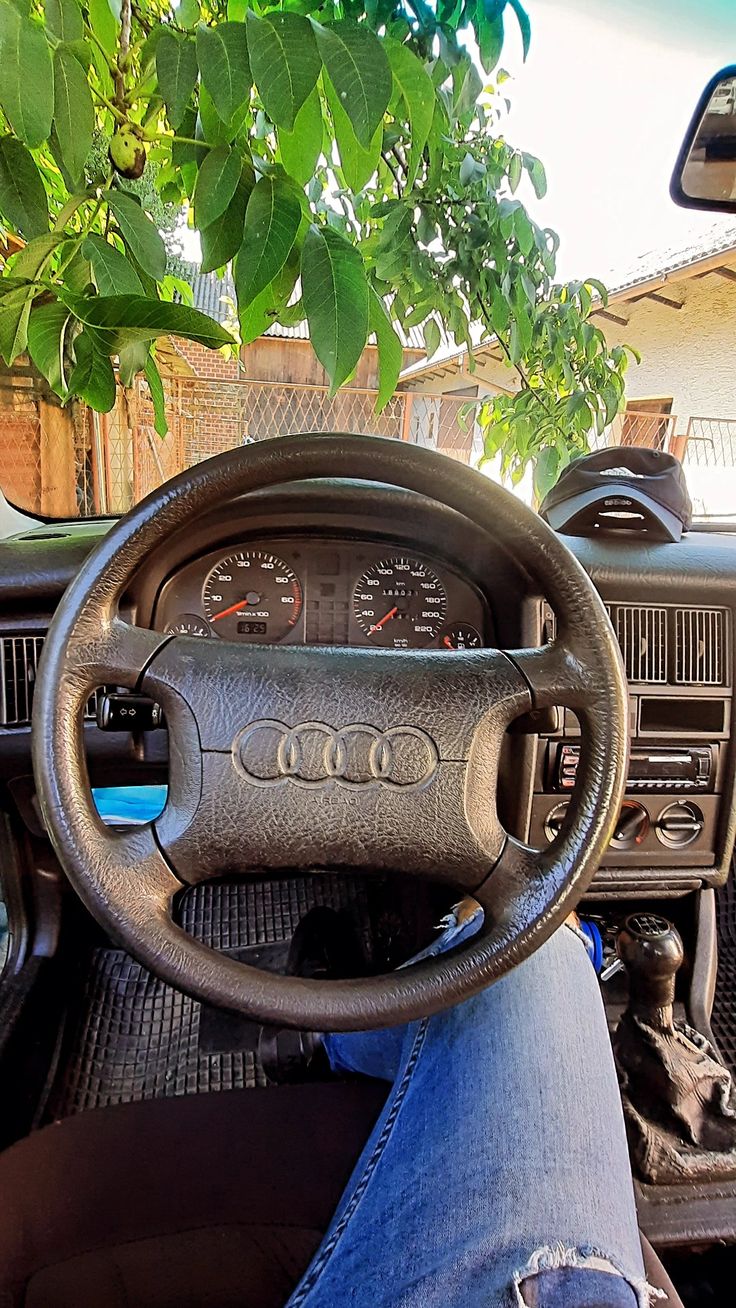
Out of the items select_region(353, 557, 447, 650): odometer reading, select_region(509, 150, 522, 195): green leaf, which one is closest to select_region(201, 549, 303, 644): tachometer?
select_region(353, 557, 447, 650): odometer reading

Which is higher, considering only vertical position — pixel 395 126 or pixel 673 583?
pixel 395 126

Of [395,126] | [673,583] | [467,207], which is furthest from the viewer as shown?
[467,207]

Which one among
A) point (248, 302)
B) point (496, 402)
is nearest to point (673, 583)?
point (248, 302)

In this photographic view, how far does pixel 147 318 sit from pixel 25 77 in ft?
0.68

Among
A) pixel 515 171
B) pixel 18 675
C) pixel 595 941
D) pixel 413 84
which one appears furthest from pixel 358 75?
pixel 595 941

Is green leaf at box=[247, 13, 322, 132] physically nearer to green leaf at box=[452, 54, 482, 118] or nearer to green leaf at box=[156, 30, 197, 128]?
green leaf at box=[156, 30, 197, 128]

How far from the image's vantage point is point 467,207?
5.43 feet

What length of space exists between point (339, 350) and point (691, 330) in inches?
240

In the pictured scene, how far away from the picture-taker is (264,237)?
2.70 feet

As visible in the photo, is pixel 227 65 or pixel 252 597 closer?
pixel 227 65

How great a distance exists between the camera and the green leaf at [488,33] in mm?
933

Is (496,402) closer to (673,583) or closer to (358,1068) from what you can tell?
(673,583)

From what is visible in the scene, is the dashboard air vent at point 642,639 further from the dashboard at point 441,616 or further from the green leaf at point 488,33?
the green leaf at point 488,33

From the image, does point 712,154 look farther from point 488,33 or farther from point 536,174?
point 488,33
